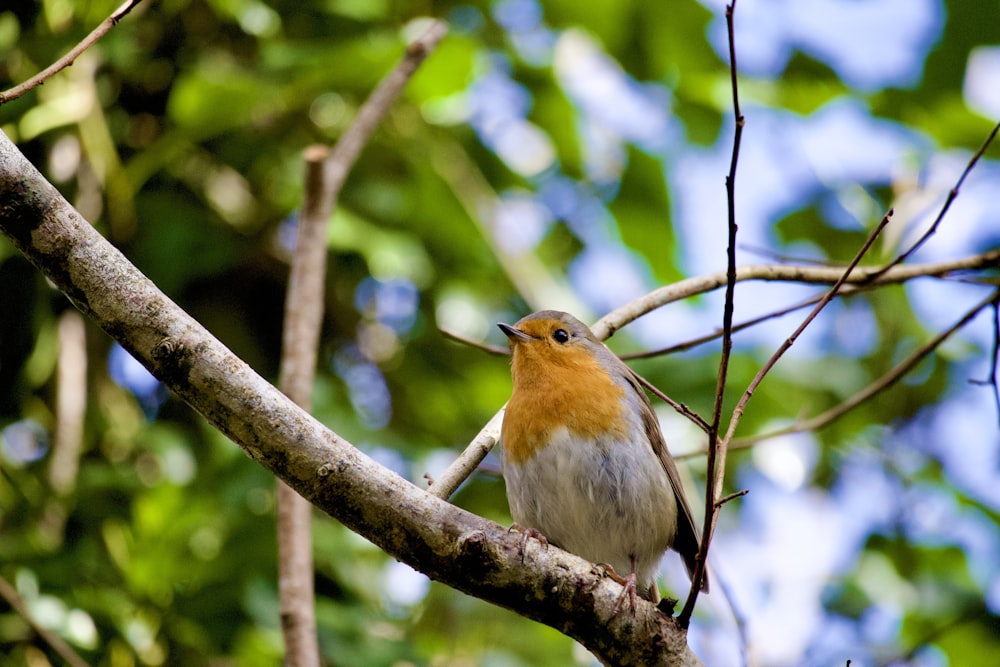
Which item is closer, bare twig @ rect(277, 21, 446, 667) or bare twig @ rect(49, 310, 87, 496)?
bare twig @ rect(277, 21, 446, 667)

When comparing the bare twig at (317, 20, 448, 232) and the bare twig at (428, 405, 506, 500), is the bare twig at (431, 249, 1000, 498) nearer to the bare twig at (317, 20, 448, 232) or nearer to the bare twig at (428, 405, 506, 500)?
the bare twig at (428, 405, 506, 500)

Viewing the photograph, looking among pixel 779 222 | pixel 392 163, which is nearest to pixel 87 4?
pixel 392 163

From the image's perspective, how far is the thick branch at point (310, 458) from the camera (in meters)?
1.91

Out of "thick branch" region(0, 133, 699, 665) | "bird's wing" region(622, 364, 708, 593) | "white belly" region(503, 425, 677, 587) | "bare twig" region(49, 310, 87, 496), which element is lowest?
"thick branch" region(0, 133, 699, 665)

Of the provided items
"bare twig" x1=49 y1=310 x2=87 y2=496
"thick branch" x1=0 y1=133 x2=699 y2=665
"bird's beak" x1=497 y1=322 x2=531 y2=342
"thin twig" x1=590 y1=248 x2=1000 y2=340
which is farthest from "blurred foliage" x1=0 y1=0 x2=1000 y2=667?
"thick branch" x1=0 y1=133 x2=699 y2=665

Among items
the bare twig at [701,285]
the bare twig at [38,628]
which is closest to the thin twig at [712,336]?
the bare twig at [701,285]

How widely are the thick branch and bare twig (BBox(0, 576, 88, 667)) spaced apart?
1620 millimetres

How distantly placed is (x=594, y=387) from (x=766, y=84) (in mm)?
2162

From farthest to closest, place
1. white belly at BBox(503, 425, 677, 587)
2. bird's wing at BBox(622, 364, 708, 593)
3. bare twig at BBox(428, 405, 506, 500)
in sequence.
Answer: bird's wing at BBox(622, 364, 708, 593) < white belly at BBox(503, 425, 677, 587) < bare twig at BBox(428, 405, 506, 500)

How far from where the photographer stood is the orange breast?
3617 millimetres

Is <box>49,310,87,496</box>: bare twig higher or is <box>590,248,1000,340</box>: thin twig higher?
<box>590,248,1000,340</box>: thin twig

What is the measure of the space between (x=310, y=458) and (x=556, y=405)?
5.71 ft

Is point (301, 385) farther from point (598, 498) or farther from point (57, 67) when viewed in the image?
point (57, 67)

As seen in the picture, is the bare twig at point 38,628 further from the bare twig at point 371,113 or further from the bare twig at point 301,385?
the bare twig at point 371,113
